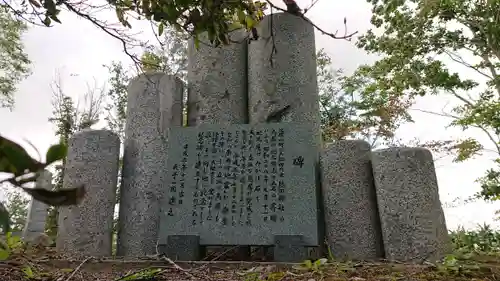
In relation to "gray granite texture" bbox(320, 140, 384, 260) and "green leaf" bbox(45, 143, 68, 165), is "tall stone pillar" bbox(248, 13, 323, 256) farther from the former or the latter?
"green leaf" bbox(45, 143, 68, 165)

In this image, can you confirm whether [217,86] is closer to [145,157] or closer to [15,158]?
[145,157]

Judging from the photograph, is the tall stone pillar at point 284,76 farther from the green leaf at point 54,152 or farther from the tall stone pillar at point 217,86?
the green leaf at point 54,152

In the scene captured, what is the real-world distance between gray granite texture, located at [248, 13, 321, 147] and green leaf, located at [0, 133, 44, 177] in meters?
3.30

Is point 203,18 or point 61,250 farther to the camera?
point 61,250

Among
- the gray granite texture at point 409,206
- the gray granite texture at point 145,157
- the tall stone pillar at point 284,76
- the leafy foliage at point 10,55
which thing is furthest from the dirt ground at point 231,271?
the leafy foliage at point 10,55

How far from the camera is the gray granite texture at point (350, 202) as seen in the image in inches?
127

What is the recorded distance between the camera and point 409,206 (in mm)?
3074

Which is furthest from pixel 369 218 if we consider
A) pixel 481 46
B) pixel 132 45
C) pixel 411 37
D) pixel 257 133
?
pixel 481 46

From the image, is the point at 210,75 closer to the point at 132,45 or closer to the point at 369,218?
the point at 132,45

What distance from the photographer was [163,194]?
3.39 m

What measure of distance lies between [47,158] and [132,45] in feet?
6.88

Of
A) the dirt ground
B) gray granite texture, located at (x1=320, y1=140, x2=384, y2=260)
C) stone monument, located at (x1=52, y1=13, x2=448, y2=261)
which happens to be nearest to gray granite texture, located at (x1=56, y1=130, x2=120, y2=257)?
stone monument, located at (x1=52, y1=13, x2=448, y2=261)

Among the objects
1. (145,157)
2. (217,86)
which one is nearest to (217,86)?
(217,86)

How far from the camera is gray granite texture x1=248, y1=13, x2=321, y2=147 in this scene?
376 centimetres
